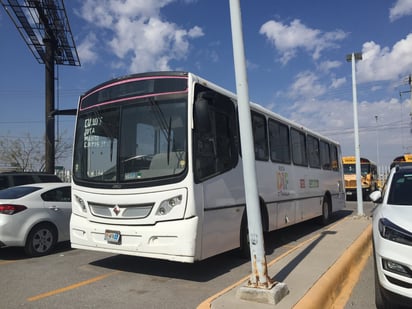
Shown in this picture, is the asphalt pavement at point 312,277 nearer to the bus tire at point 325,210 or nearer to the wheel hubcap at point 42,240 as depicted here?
the bus tire at point 325,210

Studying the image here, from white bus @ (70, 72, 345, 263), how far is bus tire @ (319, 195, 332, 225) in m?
6.25

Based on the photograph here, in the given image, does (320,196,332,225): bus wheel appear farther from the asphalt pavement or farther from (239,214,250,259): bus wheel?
(239,214,250,259): bus wheel

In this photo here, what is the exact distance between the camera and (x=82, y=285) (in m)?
5.54

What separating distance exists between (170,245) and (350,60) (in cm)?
1263

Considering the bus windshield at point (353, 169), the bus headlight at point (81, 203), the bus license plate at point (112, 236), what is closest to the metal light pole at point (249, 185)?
the bus license plate at point (112, 236)

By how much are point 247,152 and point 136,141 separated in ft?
7.23

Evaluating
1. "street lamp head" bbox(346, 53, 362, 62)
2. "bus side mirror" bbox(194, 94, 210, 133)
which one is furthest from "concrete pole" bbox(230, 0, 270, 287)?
"street lamp head" bbox(346, 53, 362, 62)

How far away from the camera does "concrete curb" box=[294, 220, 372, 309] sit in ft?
14.4

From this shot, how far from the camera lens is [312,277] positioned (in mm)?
5195

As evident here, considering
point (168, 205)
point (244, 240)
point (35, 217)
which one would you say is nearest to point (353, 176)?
point (244, 240)

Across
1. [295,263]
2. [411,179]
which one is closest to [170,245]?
[295,263]

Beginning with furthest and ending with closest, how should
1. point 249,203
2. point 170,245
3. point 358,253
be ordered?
point 358,253 < point 170,245 < point 249,203

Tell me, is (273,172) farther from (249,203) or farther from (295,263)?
(249,203)

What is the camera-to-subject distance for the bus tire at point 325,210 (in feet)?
40.9
